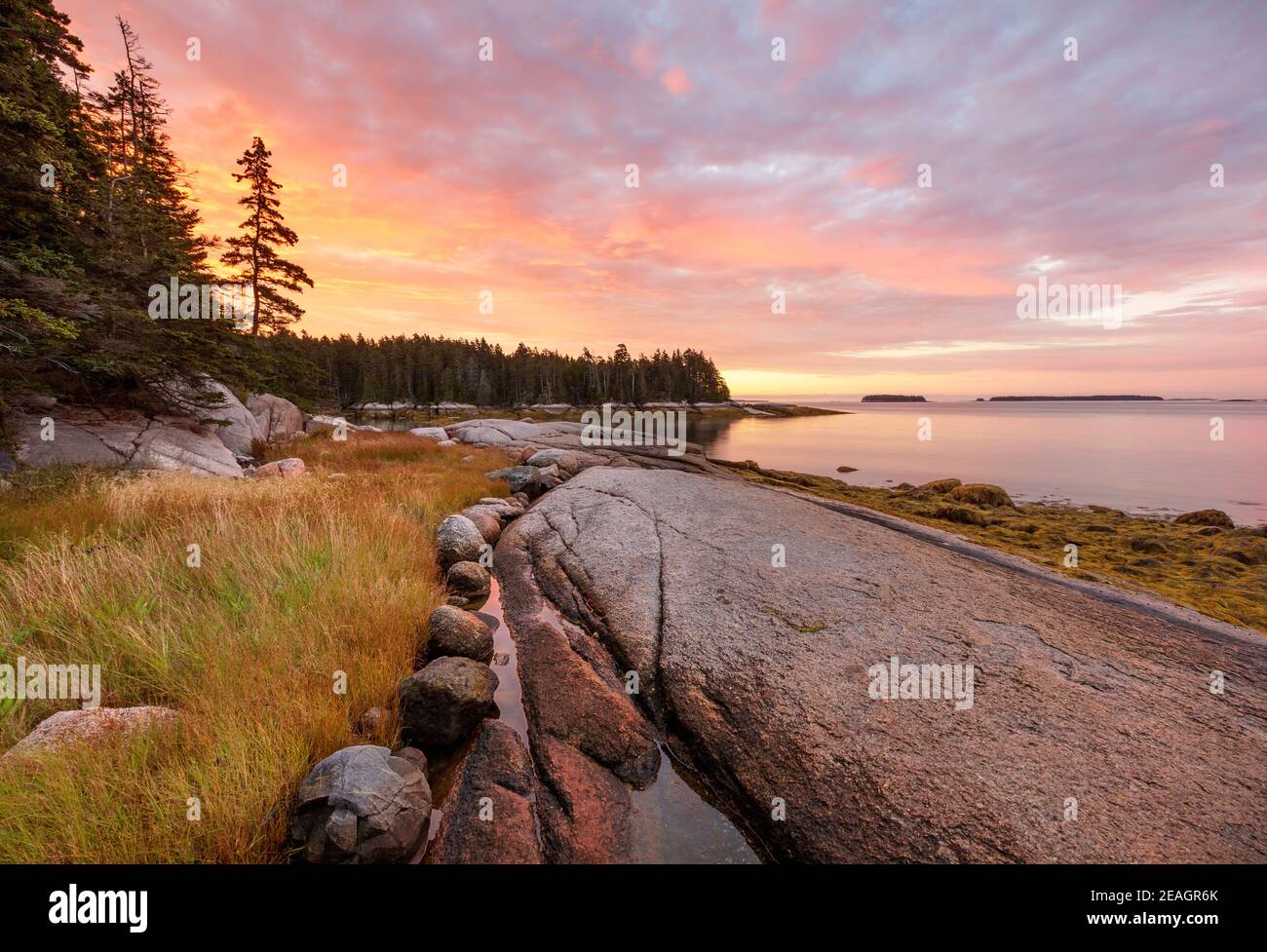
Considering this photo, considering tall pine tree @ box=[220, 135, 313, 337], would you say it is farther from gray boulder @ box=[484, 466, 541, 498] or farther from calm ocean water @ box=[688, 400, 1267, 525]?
calm ocean water @ box=[688, 400, 1267, 525]

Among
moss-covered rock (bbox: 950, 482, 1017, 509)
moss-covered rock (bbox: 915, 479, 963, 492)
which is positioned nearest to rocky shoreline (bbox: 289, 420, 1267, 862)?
moss-covered rock (bbox: 950, 482, 1017, 509)

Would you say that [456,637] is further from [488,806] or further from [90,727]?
[90,727]

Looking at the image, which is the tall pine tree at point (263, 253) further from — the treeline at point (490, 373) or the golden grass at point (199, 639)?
the treeline at point (490, 373)

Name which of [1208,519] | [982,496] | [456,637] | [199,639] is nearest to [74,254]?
[199,639]

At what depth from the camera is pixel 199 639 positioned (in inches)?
184

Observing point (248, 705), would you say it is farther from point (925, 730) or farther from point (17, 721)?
point (925, 730)

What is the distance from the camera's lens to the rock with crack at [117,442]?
1180 centimetres

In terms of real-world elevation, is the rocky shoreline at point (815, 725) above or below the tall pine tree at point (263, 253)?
below

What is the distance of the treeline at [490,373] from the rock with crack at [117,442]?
8939cm

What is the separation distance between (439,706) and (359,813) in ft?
4.46

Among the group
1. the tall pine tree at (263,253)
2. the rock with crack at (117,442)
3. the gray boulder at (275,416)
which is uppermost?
the tall pine tree at (263,253)

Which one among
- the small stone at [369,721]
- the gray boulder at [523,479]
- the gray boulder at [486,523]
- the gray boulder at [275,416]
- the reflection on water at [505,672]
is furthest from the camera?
the gray boulder at [275,416]

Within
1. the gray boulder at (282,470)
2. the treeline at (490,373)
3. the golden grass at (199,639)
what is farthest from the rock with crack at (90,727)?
the treeline at (490,373)
